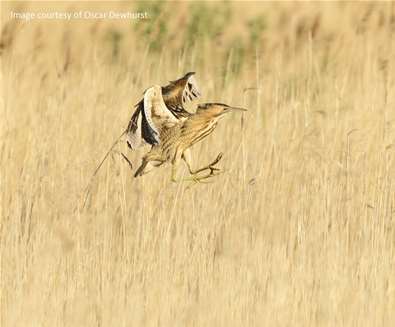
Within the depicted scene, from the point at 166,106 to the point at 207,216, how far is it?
0.50m

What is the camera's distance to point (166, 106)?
554 centimetres

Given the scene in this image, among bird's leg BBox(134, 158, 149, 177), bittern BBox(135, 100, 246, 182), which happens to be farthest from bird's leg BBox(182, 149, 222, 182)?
bird's leg BBox(134, 158, 149, 177)

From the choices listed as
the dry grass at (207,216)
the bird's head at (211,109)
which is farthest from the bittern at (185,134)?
the dry grass at (207,216)

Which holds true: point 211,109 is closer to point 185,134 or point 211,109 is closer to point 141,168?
point 185,134

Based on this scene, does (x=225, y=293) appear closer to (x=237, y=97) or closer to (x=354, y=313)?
(x=354, y=313)

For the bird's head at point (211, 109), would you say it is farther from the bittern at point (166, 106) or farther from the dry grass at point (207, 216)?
the dry grass at point (207, 216)

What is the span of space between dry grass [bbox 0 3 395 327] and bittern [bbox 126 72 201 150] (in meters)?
0.35

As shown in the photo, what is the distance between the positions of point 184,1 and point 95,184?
258 cm

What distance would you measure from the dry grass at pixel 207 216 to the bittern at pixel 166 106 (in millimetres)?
347

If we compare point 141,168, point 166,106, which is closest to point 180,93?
point 166,106

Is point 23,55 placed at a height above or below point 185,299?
above

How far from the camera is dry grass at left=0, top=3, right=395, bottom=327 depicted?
553 cm

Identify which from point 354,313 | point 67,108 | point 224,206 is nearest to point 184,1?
point 67,108

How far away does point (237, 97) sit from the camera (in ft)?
22.3
